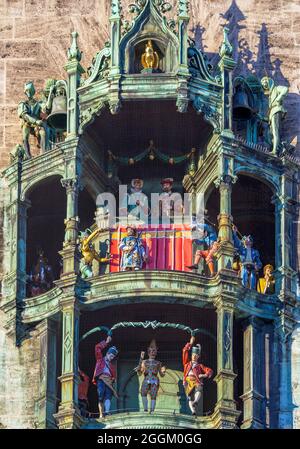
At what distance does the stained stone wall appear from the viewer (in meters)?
57.0

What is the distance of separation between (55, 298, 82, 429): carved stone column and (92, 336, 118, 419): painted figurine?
0.63 metres

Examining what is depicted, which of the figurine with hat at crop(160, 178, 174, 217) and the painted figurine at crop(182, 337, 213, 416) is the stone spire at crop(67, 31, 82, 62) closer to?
the figurine with hat at crop(160, 178, 174, 217)

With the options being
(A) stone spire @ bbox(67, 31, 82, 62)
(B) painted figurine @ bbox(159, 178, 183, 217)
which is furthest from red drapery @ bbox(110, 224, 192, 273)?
(A) stone spire @ bbox(67, 31, 82, 62)

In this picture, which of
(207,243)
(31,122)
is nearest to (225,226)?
(207,243)

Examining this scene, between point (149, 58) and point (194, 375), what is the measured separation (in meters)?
5.25

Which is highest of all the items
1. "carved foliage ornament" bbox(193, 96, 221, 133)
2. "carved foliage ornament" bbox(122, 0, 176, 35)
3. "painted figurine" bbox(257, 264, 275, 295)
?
"carved foliage ornament" bbox(122, 0, 176, 35)

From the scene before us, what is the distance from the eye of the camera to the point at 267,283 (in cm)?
5522

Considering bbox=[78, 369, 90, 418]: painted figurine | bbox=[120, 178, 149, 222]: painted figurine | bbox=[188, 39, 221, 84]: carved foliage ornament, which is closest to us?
bbox=[78, 369, 90, 418]: painted figurine

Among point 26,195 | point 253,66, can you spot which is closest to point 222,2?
point 253,66

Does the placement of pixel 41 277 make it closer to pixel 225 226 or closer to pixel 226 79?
pixel 225 226

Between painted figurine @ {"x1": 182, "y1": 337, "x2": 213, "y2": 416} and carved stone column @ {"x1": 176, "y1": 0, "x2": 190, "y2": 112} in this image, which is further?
carved stone column @ {"x1": 176, "y1": 0, "x2": 190, "y2": 112}

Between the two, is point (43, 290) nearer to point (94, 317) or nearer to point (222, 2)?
point (94, 317)

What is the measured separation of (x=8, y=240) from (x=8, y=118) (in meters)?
2.28

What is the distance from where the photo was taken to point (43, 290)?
Result: 5550 centimetres
